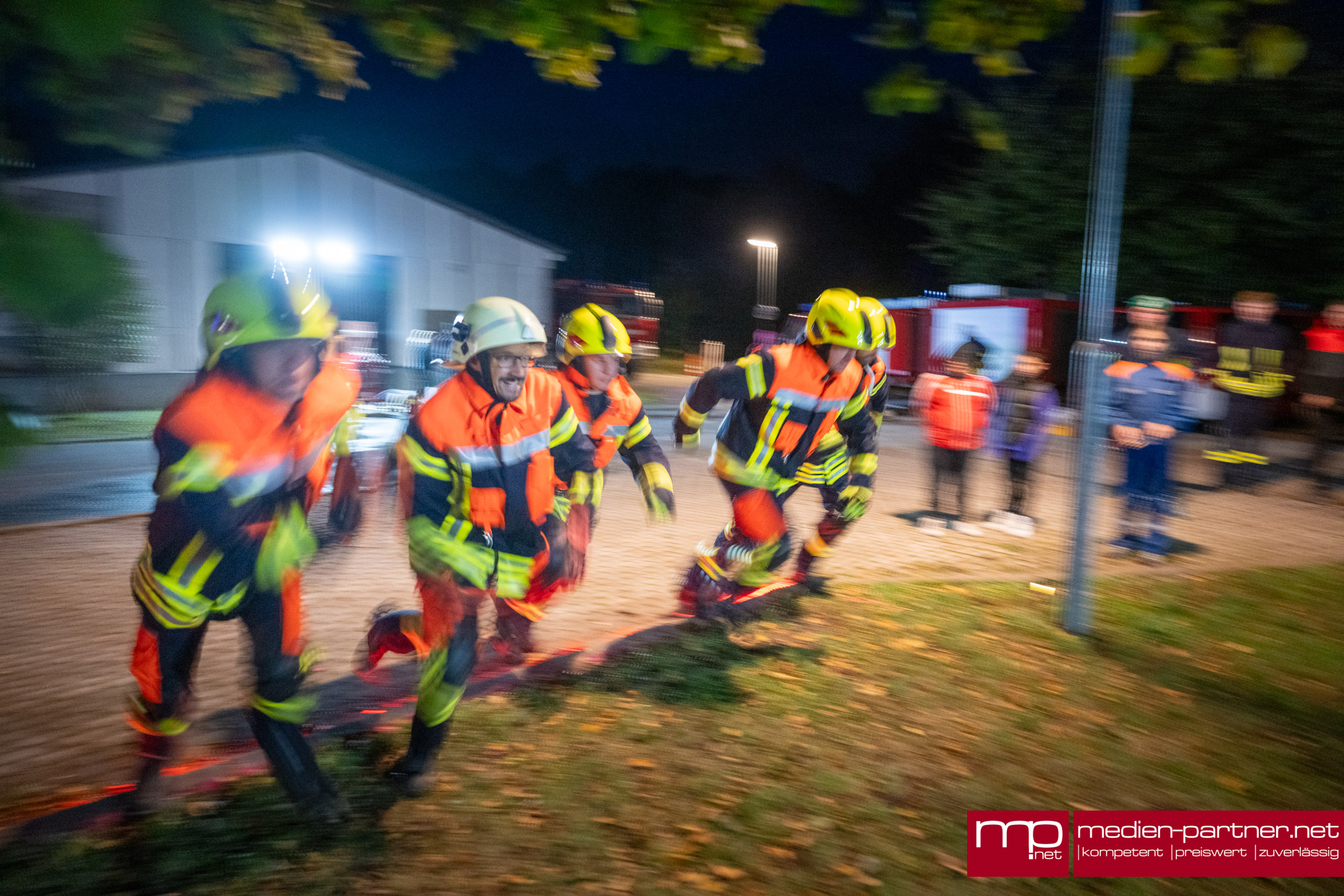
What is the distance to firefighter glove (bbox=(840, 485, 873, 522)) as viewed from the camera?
Result: 5727 mm

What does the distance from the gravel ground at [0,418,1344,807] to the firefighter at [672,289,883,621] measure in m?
0.70

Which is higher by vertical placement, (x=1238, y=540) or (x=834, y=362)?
(x=834, y=362)

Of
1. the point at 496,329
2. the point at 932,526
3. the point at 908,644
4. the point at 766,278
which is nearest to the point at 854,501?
the point at 908,644

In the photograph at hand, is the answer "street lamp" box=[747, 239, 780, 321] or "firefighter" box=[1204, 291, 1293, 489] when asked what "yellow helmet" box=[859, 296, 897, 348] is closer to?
"firefighter" box=[1204, 291, 1293, 489]

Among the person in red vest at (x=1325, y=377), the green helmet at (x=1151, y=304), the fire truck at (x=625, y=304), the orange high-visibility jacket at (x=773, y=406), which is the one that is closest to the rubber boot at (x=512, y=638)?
the orange high-visibility jacket at (x=773, y=406)

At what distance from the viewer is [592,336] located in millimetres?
5059

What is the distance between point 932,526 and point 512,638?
5208 mm

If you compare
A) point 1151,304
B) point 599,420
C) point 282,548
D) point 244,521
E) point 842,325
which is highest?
point 1151,304

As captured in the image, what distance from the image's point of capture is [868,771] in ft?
12.5

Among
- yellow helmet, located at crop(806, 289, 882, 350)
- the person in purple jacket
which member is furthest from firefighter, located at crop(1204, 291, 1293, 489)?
yellow helmet, located at crop(806, 289, 882, 350)

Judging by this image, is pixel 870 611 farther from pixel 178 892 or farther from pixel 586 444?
pixel 178 892

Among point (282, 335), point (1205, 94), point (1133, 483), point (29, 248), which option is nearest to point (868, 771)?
point (282, 335)

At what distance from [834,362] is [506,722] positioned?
257 cm

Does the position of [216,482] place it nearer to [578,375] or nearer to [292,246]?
[578,375]
